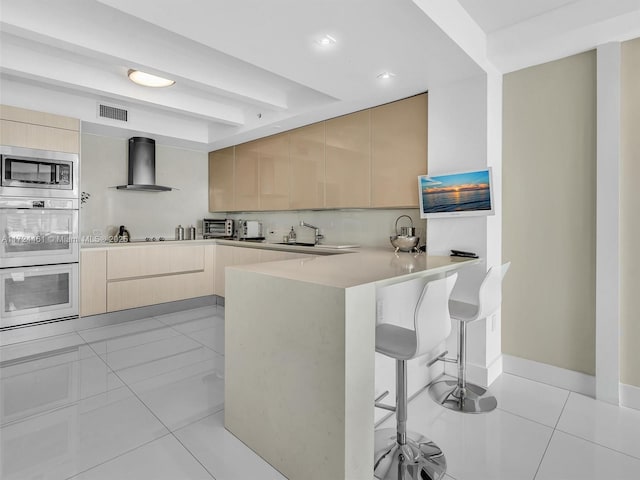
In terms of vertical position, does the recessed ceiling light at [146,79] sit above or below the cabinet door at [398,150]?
above

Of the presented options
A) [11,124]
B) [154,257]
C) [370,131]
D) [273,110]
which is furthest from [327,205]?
[11,124]

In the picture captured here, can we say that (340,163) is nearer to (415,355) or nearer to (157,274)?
(415,355)

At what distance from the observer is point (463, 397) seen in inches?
93.5

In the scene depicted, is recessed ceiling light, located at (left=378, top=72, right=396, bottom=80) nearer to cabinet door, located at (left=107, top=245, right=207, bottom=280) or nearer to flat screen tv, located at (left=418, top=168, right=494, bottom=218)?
flat screen tv, located at (left=418, top=168, right=494, bottom=218)

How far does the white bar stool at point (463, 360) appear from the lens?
221 centimetres

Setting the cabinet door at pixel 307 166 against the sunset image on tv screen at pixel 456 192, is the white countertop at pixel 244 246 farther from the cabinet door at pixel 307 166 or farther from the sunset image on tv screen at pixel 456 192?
the sunset image on tv screen at pixel 456 192

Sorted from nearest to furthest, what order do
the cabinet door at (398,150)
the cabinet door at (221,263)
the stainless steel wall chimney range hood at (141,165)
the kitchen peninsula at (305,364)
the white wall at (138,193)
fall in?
1. the kitchen peninsula at (305,364)
2. the cabinet door at (398,150)
3. the white wall at (138,193)
4. the stainless steel wall chimney range hood at (141,165)
5. the cabinet door at (221,263)

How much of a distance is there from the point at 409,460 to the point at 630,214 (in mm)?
2143

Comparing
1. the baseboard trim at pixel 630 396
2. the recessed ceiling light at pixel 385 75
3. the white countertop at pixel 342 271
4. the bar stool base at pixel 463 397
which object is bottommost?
the bar stool base at pixel 463 397

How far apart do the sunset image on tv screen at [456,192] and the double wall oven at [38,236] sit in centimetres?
364

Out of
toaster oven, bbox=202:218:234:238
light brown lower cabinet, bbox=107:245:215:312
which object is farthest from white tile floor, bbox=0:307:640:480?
toaster oven, bbox=202:218:234:238

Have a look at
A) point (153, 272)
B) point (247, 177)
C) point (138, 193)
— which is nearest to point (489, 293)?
point (247, 177)

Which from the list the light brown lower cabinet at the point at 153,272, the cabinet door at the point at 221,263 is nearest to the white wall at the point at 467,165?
the light brown lower cabinet at the point at 153,272

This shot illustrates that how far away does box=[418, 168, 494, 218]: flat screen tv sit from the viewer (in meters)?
2.58
